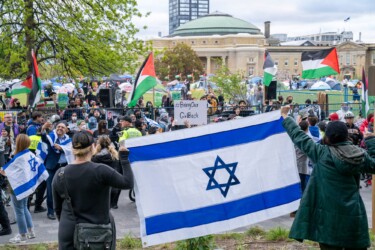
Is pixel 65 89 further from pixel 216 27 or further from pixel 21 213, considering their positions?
pixel 216 27

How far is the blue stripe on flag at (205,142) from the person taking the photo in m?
5.43

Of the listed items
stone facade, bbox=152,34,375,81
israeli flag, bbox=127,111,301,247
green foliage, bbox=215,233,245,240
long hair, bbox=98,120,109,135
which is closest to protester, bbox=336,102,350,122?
long hair, bbox=98,120,109,135

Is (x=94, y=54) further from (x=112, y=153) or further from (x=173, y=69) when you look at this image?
(x=173, y=69)

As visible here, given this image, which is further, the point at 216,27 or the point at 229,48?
the point at 216,27

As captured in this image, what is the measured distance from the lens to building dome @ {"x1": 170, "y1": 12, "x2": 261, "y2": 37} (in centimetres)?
16238

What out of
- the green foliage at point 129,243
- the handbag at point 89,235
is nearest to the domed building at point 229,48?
the green foliage at point 129,243

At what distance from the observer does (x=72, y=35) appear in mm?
20266

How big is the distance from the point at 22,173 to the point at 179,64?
8144 cm

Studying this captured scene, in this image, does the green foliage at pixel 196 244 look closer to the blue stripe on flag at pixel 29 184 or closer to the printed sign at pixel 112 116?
the blue stripe on flag at pixel 29 184

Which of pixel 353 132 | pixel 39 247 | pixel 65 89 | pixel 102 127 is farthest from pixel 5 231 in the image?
pixel 65 89

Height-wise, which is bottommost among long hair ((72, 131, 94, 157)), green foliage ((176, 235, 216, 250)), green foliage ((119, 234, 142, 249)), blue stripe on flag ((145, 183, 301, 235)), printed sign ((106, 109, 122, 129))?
green foliage ((119, 234, 142, 249))

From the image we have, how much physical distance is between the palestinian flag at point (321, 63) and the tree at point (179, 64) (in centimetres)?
7109

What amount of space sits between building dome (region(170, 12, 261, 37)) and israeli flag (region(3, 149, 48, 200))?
155255mm

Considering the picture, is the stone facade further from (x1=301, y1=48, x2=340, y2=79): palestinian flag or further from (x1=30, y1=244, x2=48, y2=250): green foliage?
(x1=30, y1=244, x2=48, y2=250): green foliage
